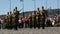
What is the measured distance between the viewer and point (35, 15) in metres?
Result: 22.5

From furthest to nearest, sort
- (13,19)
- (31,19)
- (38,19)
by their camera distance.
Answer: (31,19), (38,19), (13,19)

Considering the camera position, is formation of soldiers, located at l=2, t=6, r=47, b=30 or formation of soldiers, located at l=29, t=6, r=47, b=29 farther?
formation of soldiers, located at l=29, t=6, r=47, b=29

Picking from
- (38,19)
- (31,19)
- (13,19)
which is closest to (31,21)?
(31,19)

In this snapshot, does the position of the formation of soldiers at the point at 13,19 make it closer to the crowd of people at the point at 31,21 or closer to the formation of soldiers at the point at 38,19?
the crowd of people at the point at 31,21

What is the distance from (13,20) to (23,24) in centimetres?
514

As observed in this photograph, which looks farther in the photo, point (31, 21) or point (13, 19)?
point (31, 21)

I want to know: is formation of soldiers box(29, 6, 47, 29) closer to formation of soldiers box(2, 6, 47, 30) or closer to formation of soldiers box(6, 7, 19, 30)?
formation of soldiers box(2, 6, 47, 30)

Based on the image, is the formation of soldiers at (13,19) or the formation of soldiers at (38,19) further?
the formation of soldiers at (38,19)

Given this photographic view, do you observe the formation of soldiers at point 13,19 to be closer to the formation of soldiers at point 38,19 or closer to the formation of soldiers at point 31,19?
the formation of soldiers at point 31,19

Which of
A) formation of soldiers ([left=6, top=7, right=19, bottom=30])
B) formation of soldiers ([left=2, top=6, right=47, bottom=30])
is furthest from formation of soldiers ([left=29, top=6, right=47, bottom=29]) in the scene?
formation of soldiers ([left=6, top=7, right=19, bottom=30])

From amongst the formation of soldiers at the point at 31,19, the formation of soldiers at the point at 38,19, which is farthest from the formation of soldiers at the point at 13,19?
the formation of soldiers at the point at 38,19

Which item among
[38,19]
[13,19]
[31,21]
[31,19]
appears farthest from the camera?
[31,19]

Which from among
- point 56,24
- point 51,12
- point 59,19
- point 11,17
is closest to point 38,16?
point 11,17

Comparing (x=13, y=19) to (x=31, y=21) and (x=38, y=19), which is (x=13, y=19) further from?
(x=31, y=21)
